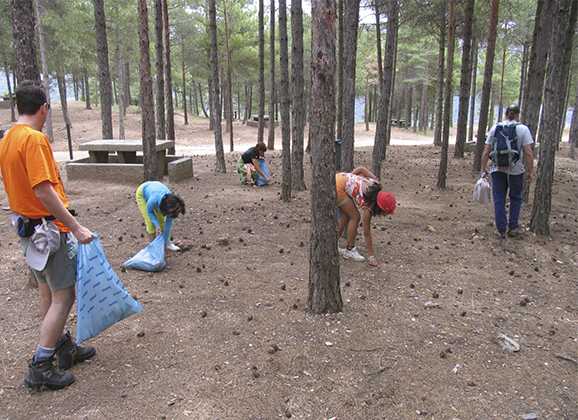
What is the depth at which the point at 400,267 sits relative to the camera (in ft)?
18.5

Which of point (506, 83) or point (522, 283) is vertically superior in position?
point (506, 83)

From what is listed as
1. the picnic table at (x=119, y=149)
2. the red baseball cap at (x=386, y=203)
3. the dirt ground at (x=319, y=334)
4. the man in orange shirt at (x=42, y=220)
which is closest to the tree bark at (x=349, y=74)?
the dirt ground at (x=319, y=334)

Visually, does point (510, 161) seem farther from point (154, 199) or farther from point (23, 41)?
point (23, 41)

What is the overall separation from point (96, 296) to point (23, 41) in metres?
Result: 2.97

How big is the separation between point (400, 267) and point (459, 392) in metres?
2.44

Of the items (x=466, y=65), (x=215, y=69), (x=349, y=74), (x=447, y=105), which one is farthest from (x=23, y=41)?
(x=466, y=65)

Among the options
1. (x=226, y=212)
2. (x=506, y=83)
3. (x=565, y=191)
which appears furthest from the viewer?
(x=506, y=83)

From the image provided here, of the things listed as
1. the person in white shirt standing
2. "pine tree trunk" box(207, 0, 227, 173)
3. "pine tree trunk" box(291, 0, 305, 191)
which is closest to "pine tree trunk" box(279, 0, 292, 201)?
"pine tree trunk" box(291, 0, 305, 191)

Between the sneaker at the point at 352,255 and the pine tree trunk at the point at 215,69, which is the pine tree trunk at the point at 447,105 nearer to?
the sneaker at the point at 352,255

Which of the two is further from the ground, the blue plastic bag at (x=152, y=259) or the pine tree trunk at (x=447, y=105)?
the pine tree trunk at (x=447, y=105)

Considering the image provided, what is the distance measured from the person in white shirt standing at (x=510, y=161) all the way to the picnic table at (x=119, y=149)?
304 inches

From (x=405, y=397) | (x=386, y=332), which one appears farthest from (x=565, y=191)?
(x=405, y=397)

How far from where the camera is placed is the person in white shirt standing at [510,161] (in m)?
6.48

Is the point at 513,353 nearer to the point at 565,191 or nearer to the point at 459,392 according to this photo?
the point at 459,392
